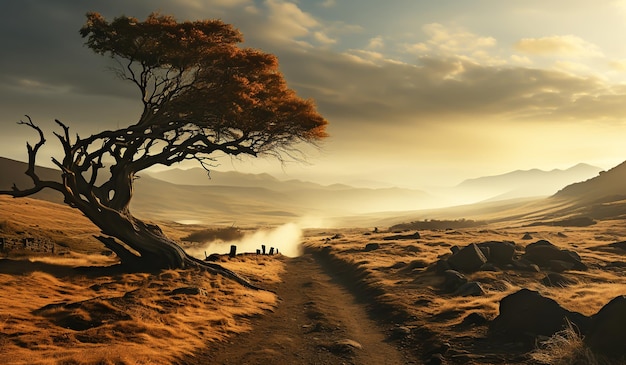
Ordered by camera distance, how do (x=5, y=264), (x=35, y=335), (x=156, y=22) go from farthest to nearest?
(x=156, y=22) < (x=5, y=264) < (x=35, y=335)

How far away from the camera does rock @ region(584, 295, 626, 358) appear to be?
38.0 ft

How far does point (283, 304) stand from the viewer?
907 inches

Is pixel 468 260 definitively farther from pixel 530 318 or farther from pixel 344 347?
pixel 344 347

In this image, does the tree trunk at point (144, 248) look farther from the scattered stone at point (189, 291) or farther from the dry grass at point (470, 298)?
the dry grass at point (470, 298)

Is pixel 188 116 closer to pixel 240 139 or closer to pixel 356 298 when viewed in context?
pixel 240 139

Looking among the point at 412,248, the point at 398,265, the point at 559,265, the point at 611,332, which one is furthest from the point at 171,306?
the point at 412,248

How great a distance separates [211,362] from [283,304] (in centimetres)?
1030

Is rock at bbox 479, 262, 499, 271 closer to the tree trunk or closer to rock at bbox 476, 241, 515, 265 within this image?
rock at bbox 476, 241, 515, 265

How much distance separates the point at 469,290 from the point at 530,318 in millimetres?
8552

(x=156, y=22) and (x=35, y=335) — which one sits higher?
(x=156, y=22)

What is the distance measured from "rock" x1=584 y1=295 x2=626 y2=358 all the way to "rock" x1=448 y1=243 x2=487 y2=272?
1859 centimetres

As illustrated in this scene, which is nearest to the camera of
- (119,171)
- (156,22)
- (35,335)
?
(35,335)

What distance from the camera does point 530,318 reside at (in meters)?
15.1

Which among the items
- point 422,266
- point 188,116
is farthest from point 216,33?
point 422,266
